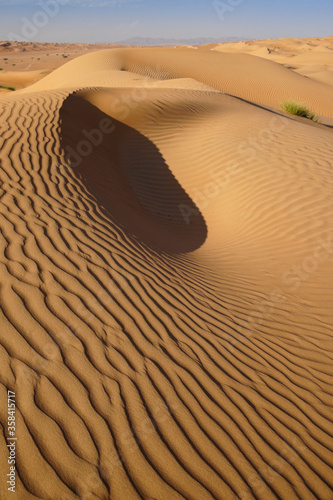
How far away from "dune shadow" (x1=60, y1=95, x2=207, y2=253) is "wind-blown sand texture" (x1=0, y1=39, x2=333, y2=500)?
5 centimetres

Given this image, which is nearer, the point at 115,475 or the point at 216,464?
the point at 115,475

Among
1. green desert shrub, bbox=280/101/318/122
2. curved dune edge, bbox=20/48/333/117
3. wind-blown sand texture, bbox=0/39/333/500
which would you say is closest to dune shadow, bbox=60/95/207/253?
wind-blown sand texture, bbox=0/39/333/500

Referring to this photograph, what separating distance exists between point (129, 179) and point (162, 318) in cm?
458

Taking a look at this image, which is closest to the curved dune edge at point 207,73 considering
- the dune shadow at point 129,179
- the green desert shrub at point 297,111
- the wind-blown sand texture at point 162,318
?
the green desert shrub at point 297,111

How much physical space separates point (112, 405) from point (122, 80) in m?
16.1

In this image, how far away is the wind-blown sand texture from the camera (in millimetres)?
2008

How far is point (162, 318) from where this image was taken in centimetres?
310

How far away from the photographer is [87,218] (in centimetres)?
426

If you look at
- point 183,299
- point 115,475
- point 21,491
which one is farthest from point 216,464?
point 183,299

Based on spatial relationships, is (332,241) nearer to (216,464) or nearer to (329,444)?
(329,444)

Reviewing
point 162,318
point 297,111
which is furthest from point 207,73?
point 162,318

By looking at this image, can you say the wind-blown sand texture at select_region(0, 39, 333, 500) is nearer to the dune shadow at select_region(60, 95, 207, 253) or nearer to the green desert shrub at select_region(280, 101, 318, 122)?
the dune shadow at select_region(60, 95, 207, 253)

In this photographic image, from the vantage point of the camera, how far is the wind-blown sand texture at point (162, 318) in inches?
79.0

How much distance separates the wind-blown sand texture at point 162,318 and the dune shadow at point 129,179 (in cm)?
5
